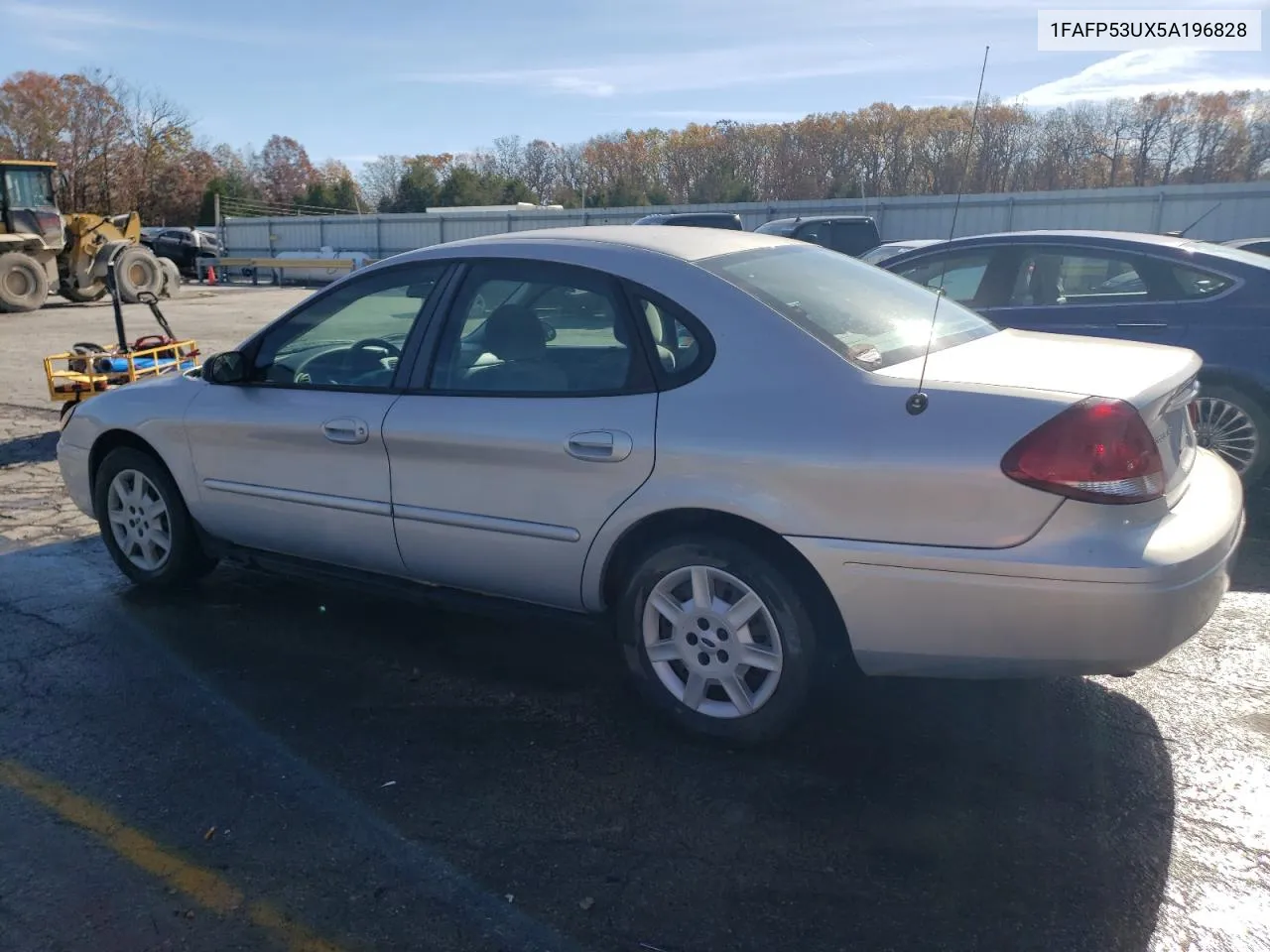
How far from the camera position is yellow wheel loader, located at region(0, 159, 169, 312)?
22516 millimetres

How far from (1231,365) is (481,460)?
4583 mm

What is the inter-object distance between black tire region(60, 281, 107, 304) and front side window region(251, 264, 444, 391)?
76.0 ft

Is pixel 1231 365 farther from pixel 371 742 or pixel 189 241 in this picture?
pixel 189 241

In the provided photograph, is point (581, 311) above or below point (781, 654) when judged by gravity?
above

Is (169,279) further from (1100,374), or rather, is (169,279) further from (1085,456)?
(1085,456)

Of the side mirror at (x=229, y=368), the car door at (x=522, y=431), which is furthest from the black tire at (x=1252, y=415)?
the side mirror at (x=229, y=368)

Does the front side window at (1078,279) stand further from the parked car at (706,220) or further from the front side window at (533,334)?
the parked car at (706,220)

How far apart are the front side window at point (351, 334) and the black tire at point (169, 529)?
0.79 meters

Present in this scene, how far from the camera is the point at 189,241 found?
132 feet

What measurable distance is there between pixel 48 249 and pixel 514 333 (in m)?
23.7

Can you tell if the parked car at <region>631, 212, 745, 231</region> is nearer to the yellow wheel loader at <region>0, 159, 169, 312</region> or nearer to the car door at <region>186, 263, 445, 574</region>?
the yellow wheel loader at <region>0, 159, 169, 312</region>

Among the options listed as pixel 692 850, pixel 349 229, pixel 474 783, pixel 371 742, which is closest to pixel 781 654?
pixel 692 850

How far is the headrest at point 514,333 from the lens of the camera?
155 inches

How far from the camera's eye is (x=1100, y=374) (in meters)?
3.26
